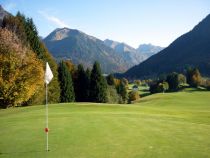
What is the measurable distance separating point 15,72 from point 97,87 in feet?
128

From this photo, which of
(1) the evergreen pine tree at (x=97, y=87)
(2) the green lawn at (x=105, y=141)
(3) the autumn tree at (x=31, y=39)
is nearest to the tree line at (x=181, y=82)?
(1) the evergreen pine tree at (x=97, y=87)

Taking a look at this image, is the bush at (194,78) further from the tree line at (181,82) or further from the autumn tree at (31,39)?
the autumn tree at (31,39)

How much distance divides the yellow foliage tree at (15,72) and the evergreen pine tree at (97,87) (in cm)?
3466

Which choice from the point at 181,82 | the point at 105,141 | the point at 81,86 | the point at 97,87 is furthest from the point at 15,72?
the point at 181,82

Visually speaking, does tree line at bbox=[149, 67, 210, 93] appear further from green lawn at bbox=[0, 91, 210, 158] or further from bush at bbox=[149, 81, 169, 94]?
green lawn at bbox=[0, 91, 210, 158]

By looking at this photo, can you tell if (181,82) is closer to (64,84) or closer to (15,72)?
(64,84)

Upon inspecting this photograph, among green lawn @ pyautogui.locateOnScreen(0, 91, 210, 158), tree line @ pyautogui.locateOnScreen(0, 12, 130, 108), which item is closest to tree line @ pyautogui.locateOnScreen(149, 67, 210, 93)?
tree line @ pyautogui.locateOnScreen(0, 12, 130, 108)

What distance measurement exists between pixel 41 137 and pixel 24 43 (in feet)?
131

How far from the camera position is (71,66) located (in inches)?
3479

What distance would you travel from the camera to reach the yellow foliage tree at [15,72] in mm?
41062

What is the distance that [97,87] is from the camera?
79.0 meters

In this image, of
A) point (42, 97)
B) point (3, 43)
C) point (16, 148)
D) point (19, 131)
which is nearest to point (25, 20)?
point (42, 97)

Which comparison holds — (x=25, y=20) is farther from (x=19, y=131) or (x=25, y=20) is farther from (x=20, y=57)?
(x=19, y=131)

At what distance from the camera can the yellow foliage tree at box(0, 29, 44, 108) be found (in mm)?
41062
